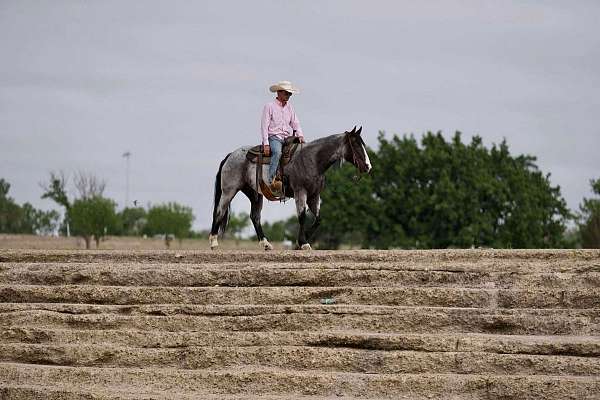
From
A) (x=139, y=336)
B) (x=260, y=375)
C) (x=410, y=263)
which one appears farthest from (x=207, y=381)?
(x=410, y=263)

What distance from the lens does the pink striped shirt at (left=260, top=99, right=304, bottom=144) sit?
1816 centimetres

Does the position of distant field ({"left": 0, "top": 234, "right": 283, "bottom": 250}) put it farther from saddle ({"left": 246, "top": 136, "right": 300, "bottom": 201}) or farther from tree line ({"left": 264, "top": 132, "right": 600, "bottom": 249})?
saddle ({"left": 246, "top": 136, "right": 300, "bottom": 201})

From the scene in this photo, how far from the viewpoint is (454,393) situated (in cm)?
1188

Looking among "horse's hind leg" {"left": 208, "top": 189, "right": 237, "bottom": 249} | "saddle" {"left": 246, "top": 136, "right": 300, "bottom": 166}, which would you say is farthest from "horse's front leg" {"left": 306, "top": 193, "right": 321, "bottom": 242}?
"horse's hind leg" {"left": 208, "top": 189, "right": 237, "bottom": 249}

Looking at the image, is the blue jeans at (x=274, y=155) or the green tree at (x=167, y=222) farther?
the green tree at (x=167, y=222)

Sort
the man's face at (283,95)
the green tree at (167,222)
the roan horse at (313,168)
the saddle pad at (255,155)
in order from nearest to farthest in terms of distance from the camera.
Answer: the roan horse at (313,168) → the man's face at (283,95) → the saddle pad at (255,155) → the green tree at (167,222)

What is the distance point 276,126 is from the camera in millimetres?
18250

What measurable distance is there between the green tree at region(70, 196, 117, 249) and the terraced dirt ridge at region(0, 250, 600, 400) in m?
30.9

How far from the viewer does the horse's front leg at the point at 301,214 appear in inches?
702

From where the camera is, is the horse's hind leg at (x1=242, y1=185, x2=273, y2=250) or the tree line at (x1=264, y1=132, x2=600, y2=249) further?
the tree line at (x1=264, y1=132, x2=600, y2=249)

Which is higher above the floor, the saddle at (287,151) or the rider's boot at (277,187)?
the saddle at (287,151)

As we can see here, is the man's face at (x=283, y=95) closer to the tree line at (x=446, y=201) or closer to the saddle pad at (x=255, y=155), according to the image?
the saddle pad at (x=255, y=155)

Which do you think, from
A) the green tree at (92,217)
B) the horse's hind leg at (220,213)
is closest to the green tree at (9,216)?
the green tree at (92,217)

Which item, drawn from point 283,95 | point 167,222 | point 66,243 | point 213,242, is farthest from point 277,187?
point 167,222
